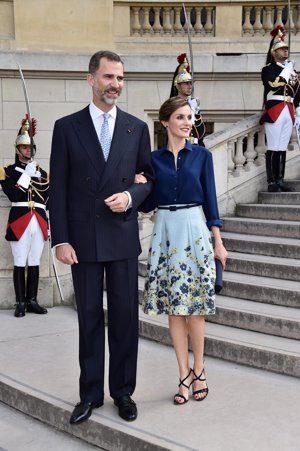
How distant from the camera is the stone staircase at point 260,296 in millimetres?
4480

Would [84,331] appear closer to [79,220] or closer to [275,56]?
[79,220]

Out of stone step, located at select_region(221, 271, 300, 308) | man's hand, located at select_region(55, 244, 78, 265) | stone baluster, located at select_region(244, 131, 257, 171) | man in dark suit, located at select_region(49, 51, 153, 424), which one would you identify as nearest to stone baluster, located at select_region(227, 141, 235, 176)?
stone baluster, located at select_region(244, 131, 257, 171)

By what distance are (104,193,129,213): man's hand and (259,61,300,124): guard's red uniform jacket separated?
441 centimetres

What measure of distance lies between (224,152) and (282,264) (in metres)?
2.25

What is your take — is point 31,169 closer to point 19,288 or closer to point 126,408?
point 19,288

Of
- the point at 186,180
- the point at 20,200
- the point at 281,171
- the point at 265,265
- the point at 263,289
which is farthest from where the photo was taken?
the point at 281,171

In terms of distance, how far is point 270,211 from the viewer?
6.79 meters

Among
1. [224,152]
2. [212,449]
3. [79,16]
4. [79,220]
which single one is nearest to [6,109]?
[79,16]

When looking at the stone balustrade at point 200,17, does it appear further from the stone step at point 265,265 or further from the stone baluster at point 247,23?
the stone step at point 265,265

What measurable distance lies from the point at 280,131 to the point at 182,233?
13.1 feet

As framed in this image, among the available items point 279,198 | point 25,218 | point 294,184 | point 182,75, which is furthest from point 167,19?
point 25,218

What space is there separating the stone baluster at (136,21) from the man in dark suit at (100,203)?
7079mm

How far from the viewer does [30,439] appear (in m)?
3.65

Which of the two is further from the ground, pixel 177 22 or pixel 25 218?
pixel 177 22
